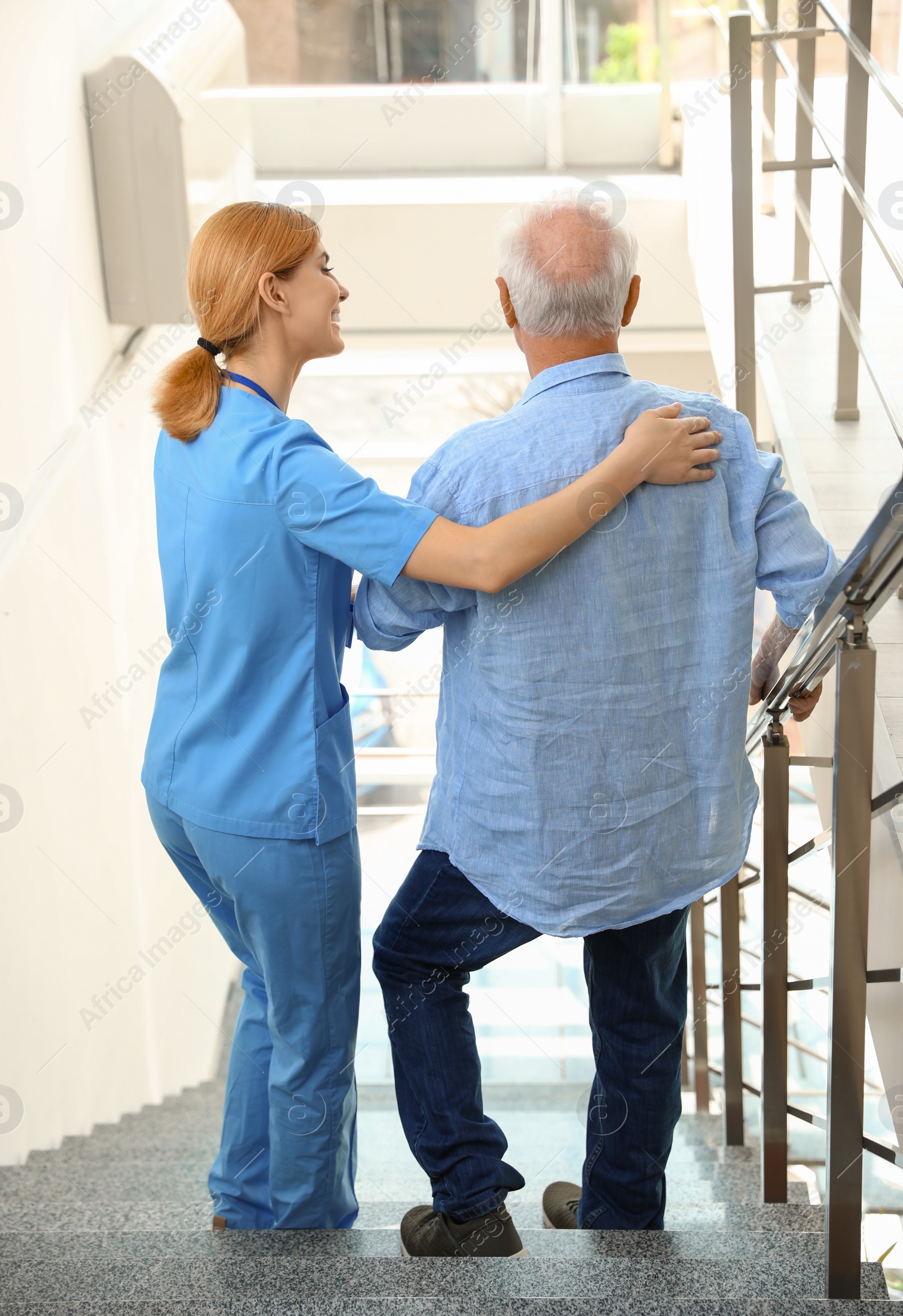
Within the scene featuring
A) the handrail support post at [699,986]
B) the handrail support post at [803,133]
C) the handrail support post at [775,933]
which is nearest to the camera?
the handrail support post at [775,933]

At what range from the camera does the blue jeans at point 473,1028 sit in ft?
4.30

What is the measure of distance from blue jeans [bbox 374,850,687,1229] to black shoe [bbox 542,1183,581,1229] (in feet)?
0.80

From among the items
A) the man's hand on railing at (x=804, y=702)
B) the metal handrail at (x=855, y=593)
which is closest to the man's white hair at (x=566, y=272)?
the metal handrail at (x=855, y=593)

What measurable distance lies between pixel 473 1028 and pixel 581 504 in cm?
68

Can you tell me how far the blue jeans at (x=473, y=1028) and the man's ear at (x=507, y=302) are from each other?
624mm

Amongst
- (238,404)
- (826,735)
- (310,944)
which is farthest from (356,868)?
(826,735)

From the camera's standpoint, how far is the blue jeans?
131 cm

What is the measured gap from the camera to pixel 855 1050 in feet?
4.03

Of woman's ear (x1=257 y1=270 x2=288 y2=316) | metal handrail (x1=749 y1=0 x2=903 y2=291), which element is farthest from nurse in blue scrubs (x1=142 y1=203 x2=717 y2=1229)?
metal handrail (x1=749 y1=0 x2=903 y2=291)

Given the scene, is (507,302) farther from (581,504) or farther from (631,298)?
(581,504)

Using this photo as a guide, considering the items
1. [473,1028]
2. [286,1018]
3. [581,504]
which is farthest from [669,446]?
[286,1018]

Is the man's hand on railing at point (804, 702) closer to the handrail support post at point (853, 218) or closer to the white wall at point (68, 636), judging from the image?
the handrail support post at point (853, 218)

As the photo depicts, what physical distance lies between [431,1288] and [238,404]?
1.02m

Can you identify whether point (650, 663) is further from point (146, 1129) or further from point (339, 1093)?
point (146, 1129)
